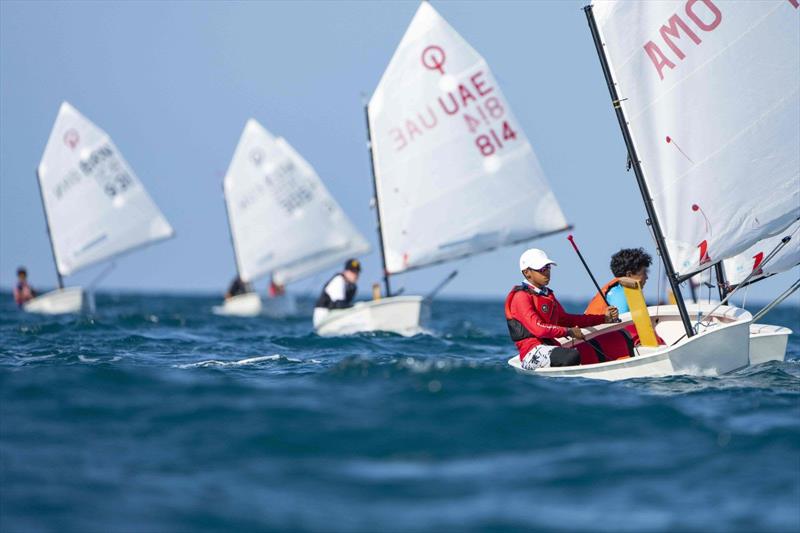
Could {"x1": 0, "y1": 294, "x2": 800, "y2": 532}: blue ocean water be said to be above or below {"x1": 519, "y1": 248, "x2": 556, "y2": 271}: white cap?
below

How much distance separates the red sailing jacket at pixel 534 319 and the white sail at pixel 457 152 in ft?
26.3

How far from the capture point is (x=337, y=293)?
16.7 metres

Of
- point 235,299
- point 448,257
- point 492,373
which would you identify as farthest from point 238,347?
point 235,299

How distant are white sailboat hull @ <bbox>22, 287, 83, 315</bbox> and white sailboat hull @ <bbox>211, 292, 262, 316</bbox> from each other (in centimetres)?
503

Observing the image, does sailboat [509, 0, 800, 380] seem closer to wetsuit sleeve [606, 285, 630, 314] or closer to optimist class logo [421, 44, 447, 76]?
wetsuit sleeve [606, 285, 630, 314]

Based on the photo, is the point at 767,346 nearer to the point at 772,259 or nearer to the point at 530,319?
the point at 772,259

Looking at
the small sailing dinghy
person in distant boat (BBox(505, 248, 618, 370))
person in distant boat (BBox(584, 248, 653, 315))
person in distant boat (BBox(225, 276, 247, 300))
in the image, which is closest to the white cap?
person in distant boat (BBox(505, 248, 618, 370))

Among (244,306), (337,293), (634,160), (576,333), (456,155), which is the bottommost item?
(576,333)

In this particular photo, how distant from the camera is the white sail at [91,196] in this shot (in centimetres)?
2631

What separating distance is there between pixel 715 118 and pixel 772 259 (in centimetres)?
139

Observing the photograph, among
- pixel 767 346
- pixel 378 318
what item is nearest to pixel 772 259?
pixel 767 346

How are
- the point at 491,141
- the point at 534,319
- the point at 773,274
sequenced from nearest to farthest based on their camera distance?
the point at 534,319 < the point at 773,274 < the point at 491,141

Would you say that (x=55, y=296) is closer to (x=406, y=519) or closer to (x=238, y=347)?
(x=238, y=347)

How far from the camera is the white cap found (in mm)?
8406
